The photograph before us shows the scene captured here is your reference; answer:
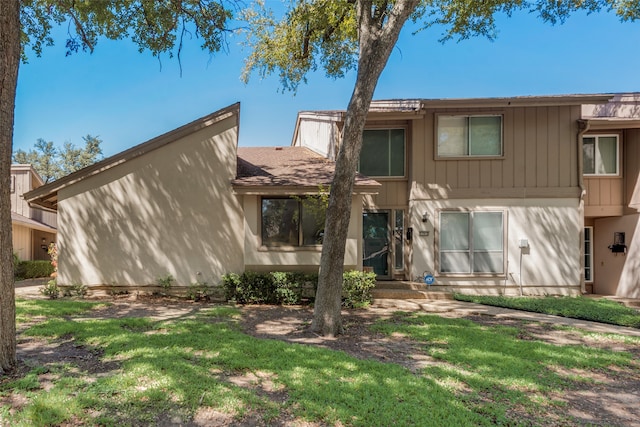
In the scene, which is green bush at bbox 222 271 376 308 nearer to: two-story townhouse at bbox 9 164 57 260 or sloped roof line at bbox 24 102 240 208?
sloped roof line at bbox 24 102 240 208

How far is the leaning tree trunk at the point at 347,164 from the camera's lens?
6.39 meters

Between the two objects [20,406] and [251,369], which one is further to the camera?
[251,369]

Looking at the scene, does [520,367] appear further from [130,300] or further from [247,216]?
[130,300]

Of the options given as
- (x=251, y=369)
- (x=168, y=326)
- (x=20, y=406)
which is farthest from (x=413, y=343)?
(x=20, y=406)

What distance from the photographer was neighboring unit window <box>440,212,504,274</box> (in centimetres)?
1126

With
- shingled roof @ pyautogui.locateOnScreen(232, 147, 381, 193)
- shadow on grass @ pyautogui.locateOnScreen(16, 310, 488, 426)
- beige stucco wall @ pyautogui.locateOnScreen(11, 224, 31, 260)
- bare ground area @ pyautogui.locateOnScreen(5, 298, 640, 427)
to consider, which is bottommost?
bare ground area @ pyautogui.locateOnScreen(5, 298, 640, 427)

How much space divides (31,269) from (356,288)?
16.0m

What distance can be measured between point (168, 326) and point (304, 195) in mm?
4679

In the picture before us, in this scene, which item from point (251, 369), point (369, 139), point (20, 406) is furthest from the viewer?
point (369, 139)

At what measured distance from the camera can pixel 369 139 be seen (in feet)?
39.5

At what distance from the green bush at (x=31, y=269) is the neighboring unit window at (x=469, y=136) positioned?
18244 millimetres

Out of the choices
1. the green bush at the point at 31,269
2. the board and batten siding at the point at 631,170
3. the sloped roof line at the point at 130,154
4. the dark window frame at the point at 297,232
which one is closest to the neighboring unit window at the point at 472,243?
the board and batten siding at the point at 631,170

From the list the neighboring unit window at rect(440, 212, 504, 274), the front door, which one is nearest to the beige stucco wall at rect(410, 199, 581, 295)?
the neighboring unit window at rect(440, 212, 504, 274)

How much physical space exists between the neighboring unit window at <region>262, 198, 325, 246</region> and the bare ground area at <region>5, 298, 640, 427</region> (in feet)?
6.06
